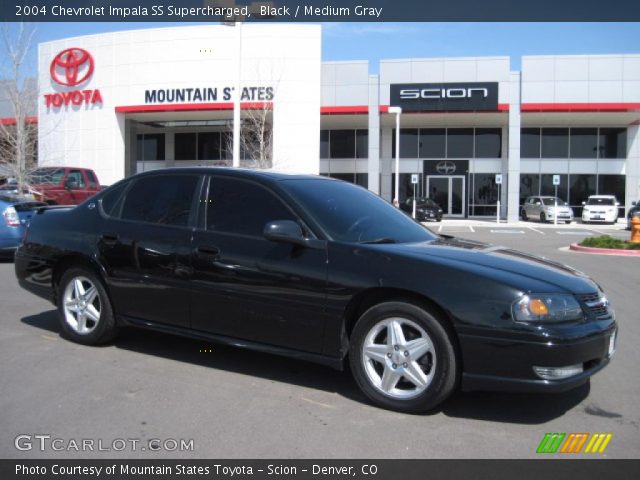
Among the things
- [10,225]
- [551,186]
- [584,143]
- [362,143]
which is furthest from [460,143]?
[10,225]

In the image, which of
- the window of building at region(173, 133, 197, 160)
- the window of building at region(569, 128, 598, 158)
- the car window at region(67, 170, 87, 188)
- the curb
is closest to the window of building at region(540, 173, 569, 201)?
the window of building at region(569, 128, 598, 158)

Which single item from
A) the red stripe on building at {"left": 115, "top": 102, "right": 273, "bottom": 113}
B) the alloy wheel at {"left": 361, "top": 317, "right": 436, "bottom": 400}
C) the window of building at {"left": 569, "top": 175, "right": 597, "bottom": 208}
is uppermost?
the red stripe on building at {"left": 115, "top": 102, "right": 273, "bottom": 113}

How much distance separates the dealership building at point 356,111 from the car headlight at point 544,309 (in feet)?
86.8

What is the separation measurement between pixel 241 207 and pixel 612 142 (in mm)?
36664

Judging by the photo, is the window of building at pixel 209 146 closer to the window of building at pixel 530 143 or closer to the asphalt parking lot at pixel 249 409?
the window of building at pixel 530 143

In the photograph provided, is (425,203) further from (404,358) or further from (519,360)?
(519,360)

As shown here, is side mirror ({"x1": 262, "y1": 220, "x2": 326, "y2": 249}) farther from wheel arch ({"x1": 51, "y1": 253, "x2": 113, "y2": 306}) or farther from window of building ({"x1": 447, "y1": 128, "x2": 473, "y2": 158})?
window of building ({"x1": 447, "y1": 128, "x2": 473, "y2": 158})

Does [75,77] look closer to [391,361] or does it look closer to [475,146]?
[475,146]

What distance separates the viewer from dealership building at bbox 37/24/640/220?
3036 cm

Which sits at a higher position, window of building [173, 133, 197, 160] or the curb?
window of building [173, 133, 197, 160]

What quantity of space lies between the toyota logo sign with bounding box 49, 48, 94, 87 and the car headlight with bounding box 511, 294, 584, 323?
33.1 m

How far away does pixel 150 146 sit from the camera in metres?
39.7

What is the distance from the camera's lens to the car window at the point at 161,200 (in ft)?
17.0

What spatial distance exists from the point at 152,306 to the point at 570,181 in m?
35.7
